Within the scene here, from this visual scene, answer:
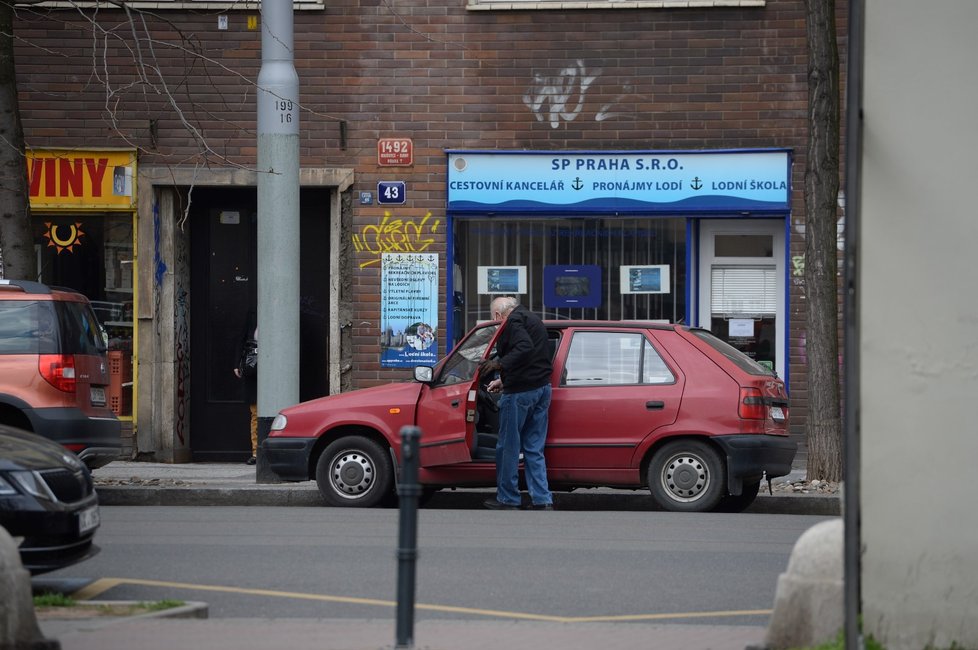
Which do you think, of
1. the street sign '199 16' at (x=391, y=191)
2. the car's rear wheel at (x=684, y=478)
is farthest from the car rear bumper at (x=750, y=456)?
the street sign '199 16' at (x=391, y=191)

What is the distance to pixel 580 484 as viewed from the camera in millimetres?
12102

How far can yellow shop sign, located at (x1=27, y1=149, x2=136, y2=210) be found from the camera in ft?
54.0

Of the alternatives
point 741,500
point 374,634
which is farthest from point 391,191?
point 374,634

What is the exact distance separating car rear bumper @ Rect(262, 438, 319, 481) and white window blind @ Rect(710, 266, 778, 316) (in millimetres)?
5944

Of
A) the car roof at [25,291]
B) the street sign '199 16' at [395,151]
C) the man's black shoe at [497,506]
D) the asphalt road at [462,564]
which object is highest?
the street sign '199 16' at [395,151]

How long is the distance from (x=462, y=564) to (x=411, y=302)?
7.67m

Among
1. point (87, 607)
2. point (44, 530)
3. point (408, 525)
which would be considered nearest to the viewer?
point (408, 525)

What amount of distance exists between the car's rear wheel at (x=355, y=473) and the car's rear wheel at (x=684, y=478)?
2.14 metres

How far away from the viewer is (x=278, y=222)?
13.9 m

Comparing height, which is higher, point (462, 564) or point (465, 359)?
point (465, 359)

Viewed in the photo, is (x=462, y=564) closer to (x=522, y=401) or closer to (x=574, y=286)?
(x=522, y=401)

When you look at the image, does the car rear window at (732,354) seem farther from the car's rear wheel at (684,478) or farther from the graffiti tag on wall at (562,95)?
the graffiti tag on wall at (562,95)

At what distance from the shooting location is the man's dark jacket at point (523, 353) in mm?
11703

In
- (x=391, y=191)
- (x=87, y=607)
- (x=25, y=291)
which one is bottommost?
(x=87, y=607)
